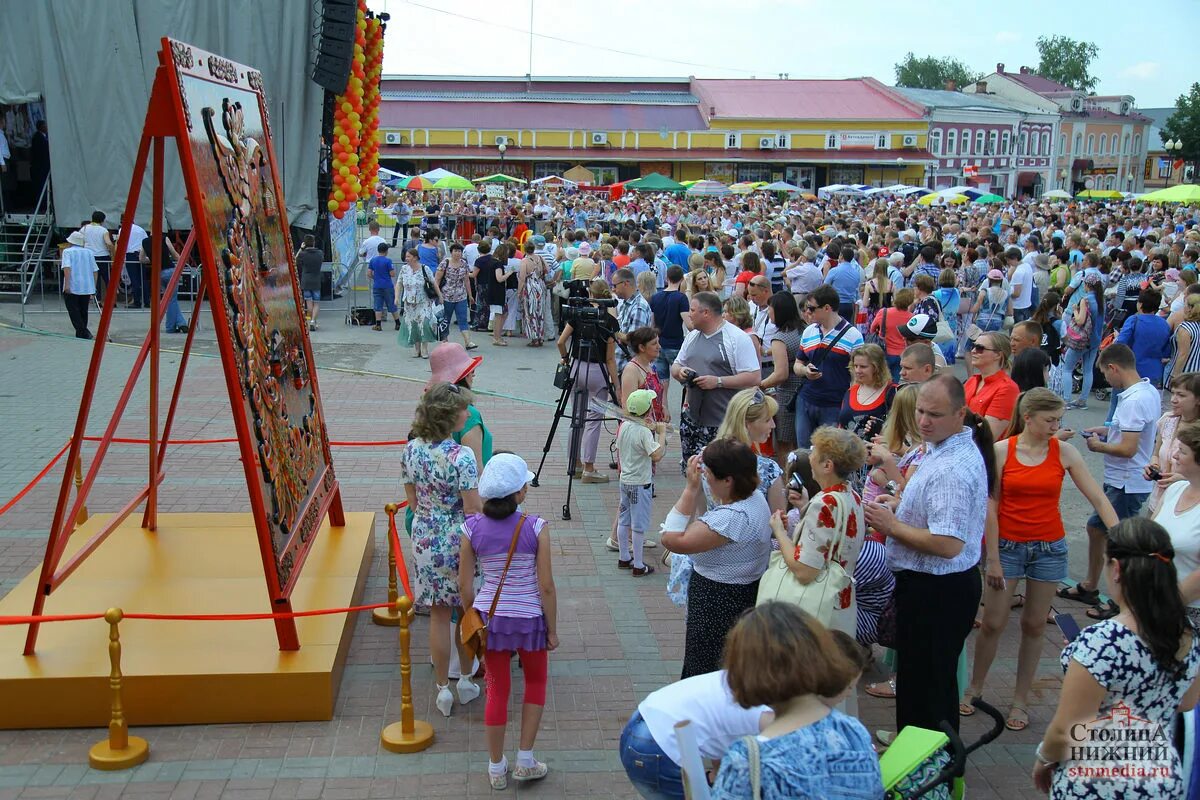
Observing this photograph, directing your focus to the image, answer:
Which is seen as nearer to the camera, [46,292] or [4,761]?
[4,761]

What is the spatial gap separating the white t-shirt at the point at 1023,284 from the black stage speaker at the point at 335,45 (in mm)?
11805

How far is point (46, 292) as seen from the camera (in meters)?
20.3

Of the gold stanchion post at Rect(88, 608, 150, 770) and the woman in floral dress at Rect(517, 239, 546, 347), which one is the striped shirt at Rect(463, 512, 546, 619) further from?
the woman in floral dress at Rect(517, 239, 546, 347)

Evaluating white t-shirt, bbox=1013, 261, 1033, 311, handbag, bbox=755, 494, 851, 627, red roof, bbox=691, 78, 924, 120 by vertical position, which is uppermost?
red roof, bbox=691, 78, 924, 120

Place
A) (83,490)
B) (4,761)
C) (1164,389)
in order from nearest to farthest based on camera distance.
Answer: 1. (4,761)
2. (83,490)
3. (1164,389)

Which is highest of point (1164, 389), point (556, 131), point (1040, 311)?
point (556, 131)

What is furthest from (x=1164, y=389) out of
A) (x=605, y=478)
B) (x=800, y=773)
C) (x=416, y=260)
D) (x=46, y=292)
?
(x=46, y=292)

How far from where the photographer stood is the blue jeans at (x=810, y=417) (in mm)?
8039

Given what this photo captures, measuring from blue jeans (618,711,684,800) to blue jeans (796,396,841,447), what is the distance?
16.4 ft

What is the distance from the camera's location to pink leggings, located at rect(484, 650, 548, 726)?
440 cm

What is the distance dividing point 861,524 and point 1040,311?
7.77 m

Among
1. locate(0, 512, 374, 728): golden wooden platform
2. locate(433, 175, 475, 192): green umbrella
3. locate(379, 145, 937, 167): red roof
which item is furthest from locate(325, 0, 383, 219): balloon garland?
locate(379, 145, 937, 167): red roof

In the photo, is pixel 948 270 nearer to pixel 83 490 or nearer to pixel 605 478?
pixel 605 478

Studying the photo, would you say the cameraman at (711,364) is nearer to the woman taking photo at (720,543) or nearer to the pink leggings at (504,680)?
the woman taking photo at (720,543)
